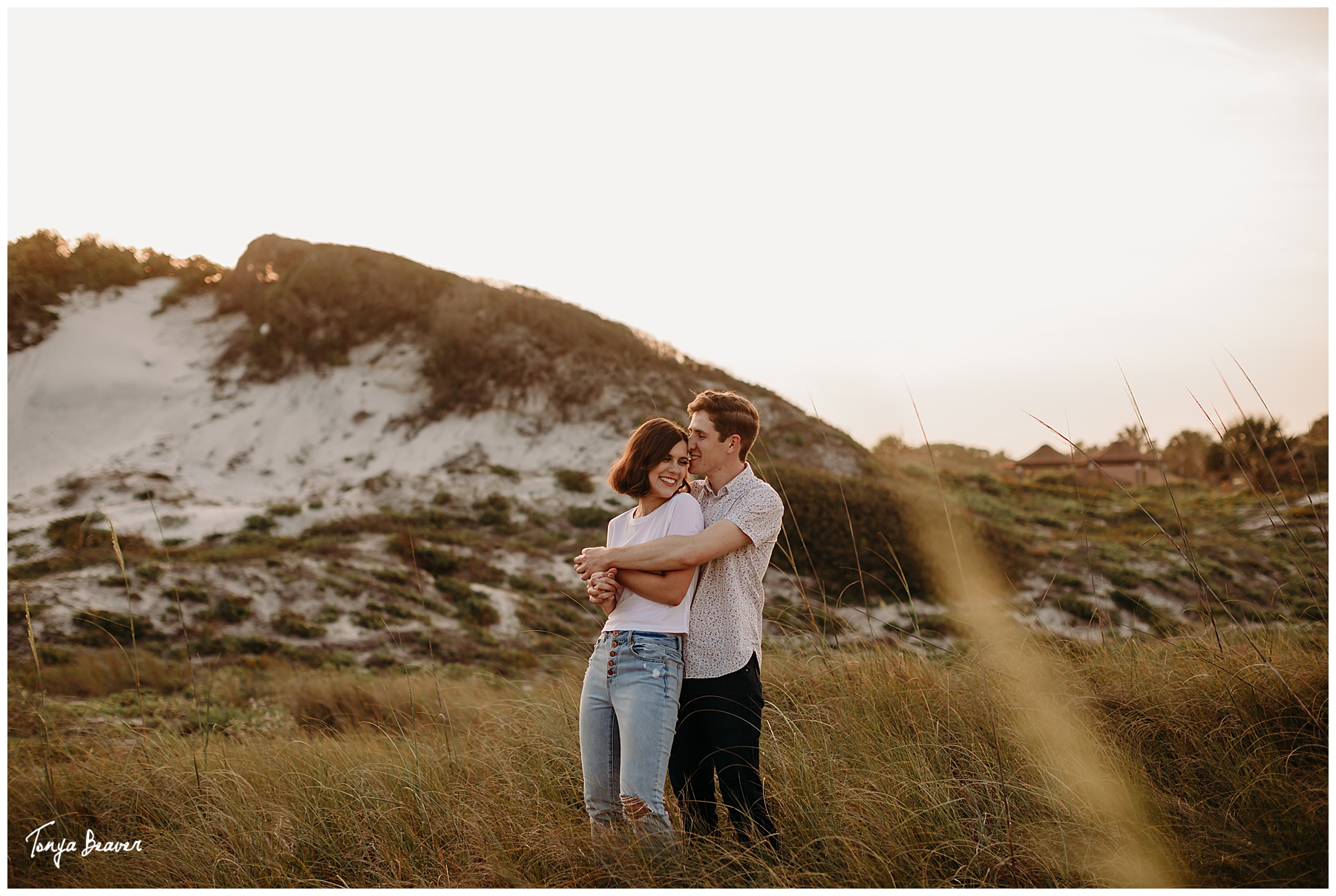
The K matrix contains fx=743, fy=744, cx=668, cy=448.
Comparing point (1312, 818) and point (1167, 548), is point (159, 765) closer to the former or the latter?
point (1312, 818)

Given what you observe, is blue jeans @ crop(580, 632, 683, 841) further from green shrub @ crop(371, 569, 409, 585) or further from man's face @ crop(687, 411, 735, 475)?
green shrub @ crop(371, 569, 409, 585)

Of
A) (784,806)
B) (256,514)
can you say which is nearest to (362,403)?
(256,514)

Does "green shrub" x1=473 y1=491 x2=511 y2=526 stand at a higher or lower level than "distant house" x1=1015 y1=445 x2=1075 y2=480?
lower

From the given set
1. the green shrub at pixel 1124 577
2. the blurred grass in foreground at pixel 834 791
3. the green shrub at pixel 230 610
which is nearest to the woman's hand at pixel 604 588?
the blurred grass in foreground at pixel 834 791

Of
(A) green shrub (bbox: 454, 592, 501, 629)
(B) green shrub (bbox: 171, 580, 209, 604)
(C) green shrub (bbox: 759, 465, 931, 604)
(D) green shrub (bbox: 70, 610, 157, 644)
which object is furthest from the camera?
(C) green shrub (bbox: 759, 465, 931, 604)

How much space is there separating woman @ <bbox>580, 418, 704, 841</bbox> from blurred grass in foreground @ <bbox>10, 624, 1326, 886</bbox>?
22cm

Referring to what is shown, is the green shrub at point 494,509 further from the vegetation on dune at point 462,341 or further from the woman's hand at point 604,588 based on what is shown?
the woman's hand at point 604,588

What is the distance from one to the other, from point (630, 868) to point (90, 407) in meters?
28.5

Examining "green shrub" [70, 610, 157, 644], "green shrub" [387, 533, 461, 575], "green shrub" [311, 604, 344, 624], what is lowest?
"green shrub" [70, 610, 157, 644]

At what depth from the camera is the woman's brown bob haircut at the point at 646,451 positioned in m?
2.72

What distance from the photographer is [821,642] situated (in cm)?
388

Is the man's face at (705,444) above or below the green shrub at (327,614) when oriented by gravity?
above

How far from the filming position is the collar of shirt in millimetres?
2814

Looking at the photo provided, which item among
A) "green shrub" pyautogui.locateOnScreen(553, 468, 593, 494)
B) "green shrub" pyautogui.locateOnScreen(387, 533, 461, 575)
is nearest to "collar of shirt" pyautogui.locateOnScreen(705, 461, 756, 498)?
"green shrub" pyautogui.locateOnScreen(387, 533, 461, 575)
